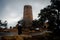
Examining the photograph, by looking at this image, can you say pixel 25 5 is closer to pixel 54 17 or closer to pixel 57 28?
pixel 54 17

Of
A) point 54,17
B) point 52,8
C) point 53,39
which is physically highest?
Answer: point 52,8

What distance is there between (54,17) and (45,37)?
4.99 meters

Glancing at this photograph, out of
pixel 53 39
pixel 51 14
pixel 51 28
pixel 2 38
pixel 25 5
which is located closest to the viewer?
pixel 2 38

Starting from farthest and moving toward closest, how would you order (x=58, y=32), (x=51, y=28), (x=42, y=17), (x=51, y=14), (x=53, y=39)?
1. (x=42, y=17)
2. (x=51, y=14)
3. (x=51, y=28)
4. (x=58, y=32)
5. (x=53, y=39)

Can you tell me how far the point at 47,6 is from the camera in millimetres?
15203

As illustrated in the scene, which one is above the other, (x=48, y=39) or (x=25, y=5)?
(x=25, y=5)

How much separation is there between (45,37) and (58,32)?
3.10m

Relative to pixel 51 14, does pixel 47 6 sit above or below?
above

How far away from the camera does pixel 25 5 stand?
57.1 feet

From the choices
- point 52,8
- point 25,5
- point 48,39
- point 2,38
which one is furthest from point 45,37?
point 25,5

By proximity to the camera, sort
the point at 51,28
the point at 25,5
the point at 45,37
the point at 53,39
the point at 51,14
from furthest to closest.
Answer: the point at 25,5 < the point at 51,14 < the point at 51,28 < the point at 53,39 < the point at 45,37

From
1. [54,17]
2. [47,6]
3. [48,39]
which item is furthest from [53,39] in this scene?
[47,6]

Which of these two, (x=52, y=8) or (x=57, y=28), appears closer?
(x=57, y=28)

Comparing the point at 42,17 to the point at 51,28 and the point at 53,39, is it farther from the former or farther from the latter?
the point at 53,39
